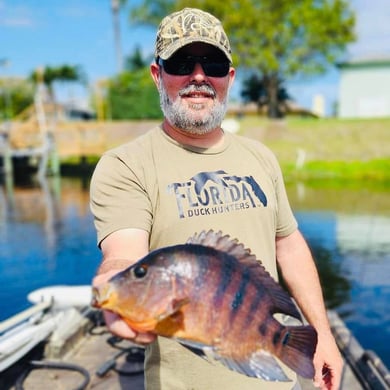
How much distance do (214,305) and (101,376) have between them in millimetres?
4297

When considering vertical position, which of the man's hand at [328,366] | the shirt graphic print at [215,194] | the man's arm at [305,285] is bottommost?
the man's hand at [328,366]

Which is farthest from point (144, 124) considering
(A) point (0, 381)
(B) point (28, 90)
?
(B) point (28, 90)

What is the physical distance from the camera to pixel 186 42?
7.06 feet

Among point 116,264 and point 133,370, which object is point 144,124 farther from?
point 116,264

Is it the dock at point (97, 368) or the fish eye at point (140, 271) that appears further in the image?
the dock at point (97, 368)

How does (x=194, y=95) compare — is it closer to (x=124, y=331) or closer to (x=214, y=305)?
(x=214, y=305)

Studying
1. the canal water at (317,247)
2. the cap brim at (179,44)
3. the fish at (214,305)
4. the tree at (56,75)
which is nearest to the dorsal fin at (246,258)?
the fish at (214,305)

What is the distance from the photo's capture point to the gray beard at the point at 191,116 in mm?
2242

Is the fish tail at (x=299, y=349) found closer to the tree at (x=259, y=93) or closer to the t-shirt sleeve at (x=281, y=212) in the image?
the t-shirt sleeve at (x=281, y=212)

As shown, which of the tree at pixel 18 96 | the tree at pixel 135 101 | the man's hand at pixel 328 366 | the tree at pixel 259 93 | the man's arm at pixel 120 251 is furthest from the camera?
the tree at pixel 18 96

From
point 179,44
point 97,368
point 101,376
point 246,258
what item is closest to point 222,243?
point 246,258

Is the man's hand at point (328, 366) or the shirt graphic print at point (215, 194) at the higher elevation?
the shirt graphic print at point (215, 194)

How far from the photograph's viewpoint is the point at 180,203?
2146 millimetres

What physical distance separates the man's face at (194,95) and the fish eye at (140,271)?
922mm
